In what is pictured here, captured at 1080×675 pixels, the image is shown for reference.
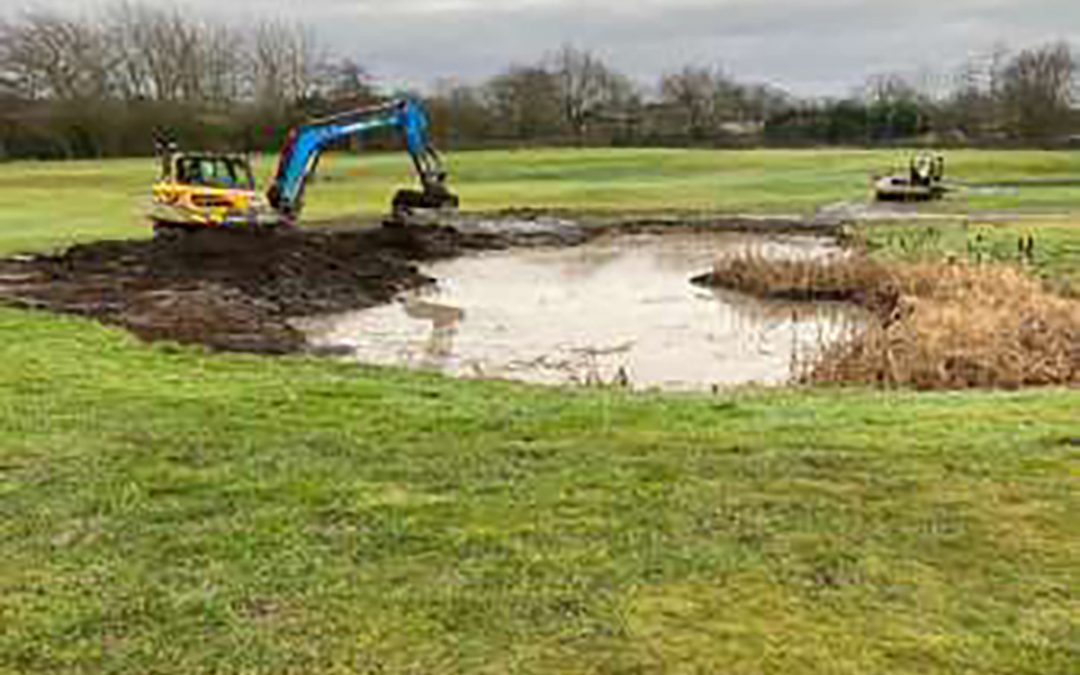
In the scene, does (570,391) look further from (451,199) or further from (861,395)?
(451,199)

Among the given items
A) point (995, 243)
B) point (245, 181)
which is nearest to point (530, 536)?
point (245, 181)

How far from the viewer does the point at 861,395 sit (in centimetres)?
1124

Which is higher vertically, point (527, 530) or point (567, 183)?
point (567, 183)

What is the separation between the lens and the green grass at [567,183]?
34922mm

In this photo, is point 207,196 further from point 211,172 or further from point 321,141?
point 321,141

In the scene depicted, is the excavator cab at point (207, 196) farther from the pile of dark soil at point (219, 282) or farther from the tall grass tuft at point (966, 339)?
the tall grass tuft at point (966, 339)

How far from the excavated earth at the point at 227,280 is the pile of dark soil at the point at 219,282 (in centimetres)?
2

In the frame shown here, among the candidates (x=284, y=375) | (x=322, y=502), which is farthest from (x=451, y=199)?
(x=322, y=502)

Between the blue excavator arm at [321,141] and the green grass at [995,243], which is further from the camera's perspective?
the blue excavator arm at [321,141]

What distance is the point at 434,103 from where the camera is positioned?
2953 inches

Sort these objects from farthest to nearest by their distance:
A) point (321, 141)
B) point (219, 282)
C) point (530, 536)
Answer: point (321, 141), point (219, 282), point (530, 536)

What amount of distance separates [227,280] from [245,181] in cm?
514

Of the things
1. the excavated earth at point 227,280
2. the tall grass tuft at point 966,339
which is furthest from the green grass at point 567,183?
the tall grass tuft at point 966,339

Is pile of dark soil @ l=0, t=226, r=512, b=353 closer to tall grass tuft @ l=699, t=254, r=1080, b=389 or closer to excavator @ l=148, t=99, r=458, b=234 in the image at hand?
excavator @ l=148, t=99, r=458, b=234
